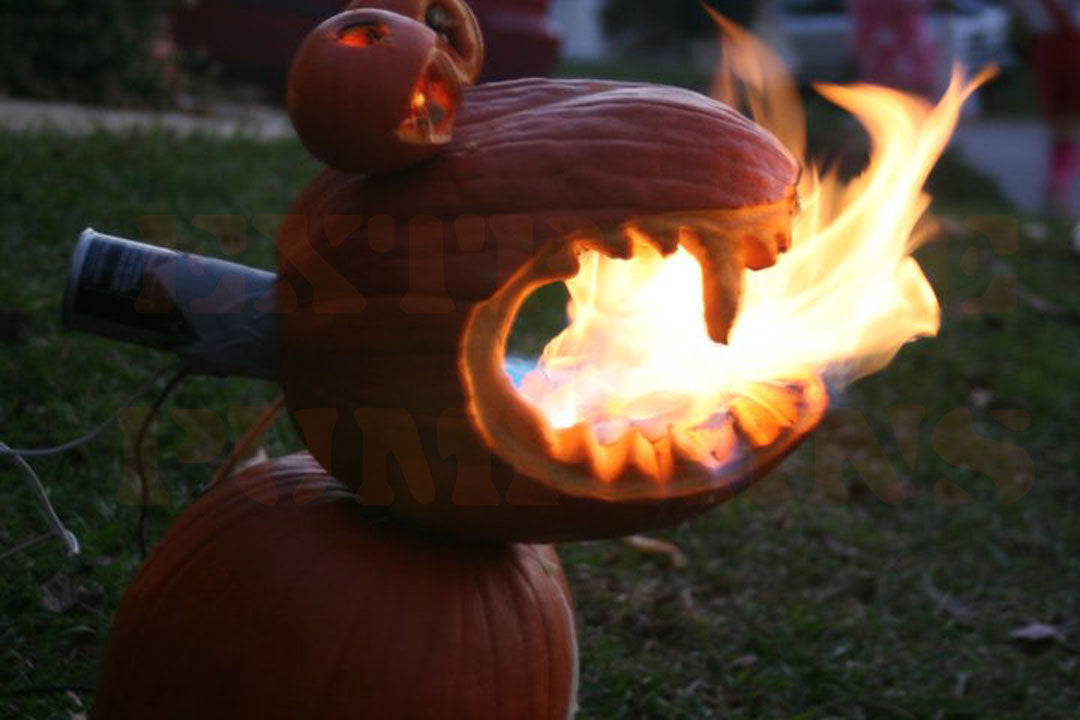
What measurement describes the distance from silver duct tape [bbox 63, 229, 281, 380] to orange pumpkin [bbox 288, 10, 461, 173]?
0.27 meters

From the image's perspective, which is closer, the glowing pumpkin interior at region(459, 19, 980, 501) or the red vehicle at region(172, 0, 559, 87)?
the glowing pumpkin interior at region(459, 19, 980, 501)

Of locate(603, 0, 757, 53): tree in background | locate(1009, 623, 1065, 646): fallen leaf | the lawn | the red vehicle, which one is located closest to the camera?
the lawn

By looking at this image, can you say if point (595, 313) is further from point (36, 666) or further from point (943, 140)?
point (36, 666)

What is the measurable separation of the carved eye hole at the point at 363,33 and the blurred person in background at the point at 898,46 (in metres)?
7.61

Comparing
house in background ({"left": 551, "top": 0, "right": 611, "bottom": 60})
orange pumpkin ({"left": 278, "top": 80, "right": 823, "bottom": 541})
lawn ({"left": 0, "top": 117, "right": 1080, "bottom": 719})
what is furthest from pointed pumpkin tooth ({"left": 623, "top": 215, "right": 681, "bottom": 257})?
house in background ({"left": 551, "top": 0, "right": 611, "bottom": 60})

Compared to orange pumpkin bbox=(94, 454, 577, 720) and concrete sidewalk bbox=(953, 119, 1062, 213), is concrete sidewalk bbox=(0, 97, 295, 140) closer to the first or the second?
orange pumpkin bbox=(94, 454, 577, 720)

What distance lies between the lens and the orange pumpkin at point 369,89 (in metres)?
1.71

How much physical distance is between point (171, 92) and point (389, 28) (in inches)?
218

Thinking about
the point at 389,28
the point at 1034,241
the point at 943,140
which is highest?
the point at 389,28

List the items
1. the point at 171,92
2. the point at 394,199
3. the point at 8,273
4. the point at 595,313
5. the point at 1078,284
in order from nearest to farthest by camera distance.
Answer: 1. the point at 394,199
2. the point at 595,313
3. the point at 8,273
4. the point at 1078,284
5. the point at 171,92

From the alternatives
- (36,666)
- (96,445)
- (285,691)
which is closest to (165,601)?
(285,691)

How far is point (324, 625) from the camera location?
73.3 inches

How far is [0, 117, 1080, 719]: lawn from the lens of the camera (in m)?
2.72

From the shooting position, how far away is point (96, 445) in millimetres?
3100
